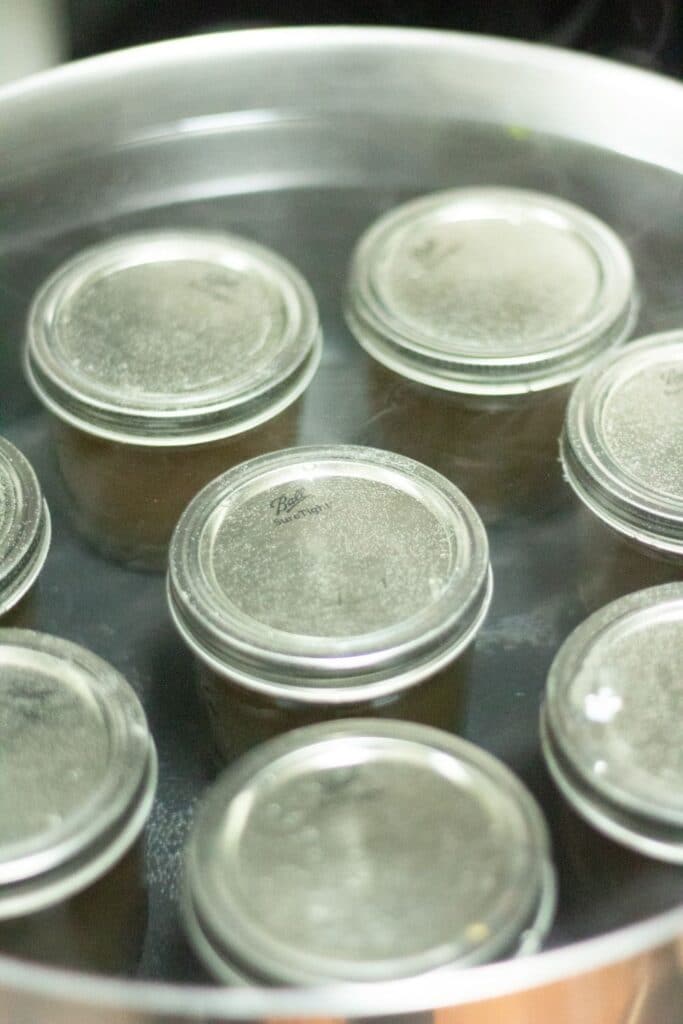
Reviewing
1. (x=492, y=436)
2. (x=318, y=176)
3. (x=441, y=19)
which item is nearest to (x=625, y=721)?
(x=492, y=436)

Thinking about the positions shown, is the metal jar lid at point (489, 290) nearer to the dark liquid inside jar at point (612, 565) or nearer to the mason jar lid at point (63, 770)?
the dark liquid inside jar at point (612, 565)

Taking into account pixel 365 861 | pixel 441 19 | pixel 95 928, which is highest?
pixel 441 19

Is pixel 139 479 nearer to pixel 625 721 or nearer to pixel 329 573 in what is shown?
pixel 329 573

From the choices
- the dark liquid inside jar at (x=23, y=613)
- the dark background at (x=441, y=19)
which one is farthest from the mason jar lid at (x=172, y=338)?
the dark background at (x=441, y=19)

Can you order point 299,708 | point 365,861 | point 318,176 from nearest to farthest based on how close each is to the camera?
point 365,861
point 299,708
point 318,176

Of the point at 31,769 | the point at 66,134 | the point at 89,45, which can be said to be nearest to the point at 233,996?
A: the point at 31,769

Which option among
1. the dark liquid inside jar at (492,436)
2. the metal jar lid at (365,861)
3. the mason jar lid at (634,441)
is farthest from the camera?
the dark liquid inside jar at (492,436)
